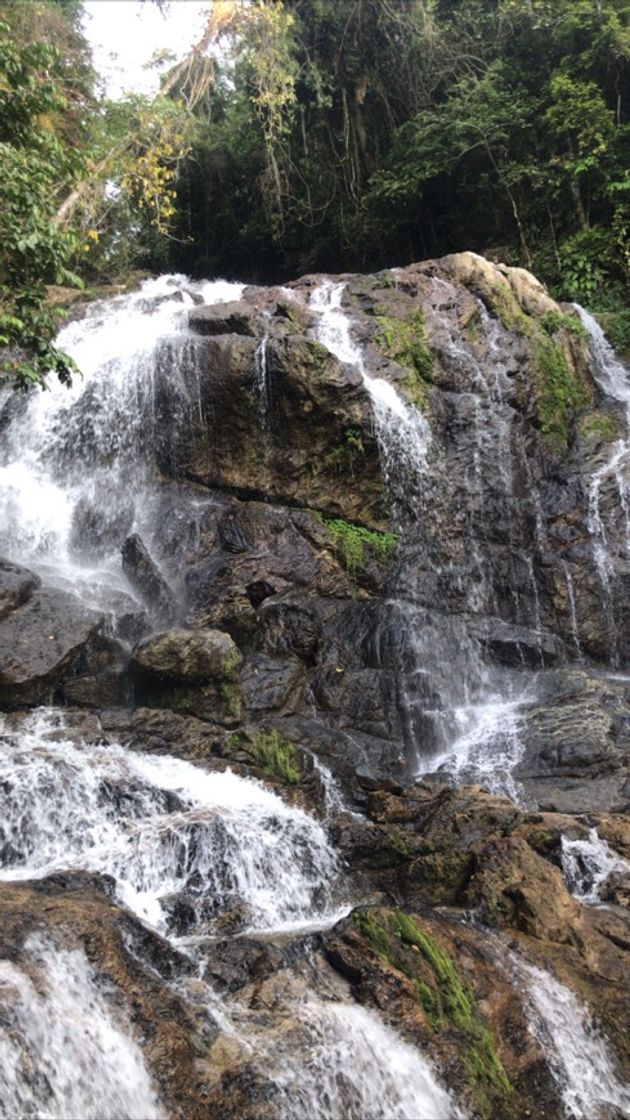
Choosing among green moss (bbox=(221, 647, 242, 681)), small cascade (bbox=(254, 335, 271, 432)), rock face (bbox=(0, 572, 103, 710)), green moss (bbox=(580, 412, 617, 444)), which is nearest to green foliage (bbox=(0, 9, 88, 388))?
rock face (bbox=(0, 572, 103, 710))

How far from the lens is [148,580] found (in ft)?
34.7

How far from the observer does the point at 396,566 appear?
1192 centimetres

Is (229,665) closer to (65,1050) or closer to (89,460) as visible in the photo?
(89,460)

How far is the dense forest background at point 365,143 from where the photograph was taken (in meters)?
16.9

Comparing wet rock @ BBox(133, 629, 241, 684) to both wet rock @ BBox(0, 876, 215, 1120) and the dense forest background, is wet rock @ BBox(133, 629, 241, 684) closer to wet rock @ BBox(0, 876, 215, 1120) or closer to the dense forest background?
wet rock @ BBox(0, 876, 215, 1120)

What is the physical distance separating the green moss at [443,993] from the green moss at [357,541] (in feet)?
21.9

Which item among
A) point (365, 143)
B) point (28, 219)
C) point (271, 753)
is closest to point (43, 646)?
point (271, 753)

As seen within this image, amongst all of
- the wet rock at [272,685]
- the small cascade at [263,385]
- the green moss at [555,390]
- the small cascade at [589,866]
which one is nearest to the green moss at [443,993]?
the small cascade at [589,866]

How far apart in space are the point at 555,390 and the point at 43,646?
890 centimetres

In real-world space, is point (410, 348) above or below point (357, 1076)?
above

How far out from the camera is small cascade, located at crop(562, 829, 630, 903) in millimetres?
6832

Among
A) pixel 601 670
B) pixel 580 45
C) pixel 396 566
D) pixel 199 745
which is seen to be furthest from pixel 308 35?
pixel 199 745

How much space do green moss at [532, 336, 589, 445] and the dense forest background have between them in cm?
218

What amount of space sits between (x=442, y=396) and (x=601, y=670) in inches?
188
